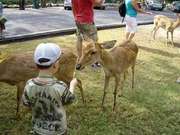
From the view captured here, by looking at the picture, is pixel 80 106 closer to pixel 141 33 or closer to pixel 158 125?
pixel 158 125

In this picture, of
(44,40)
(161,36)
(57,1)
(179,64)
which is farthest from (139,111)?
(57,1)

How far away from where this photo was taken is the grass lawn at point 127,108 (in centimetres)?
617

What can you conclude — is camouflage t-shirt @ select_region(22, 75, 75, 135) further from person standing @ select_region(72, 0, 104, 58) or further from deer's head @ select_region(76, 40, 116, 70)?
person standing @ select_region(72, 0, 104, 58)

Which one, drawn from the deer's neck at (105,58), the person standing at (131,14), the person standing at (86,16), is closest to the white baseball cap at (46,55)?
the deer's neck at (105,58)

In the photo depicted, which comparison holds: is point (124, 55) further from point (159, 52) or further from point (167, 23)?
point (167, 23)

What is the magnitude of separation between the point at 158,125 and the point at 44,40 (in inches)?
289

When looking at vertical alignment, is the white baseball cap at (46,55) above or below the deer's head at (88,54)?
above

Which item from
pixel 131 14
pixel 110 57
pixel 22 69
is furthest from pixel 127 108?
pixel 131 14

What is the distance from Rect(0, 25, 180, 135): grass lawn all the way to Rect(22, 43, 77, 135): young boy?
2177 mm

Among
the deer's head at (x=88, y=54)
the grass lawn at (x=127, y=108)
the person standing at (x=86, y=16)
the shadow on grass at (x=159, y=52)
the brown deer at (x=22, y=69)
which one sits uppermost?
the person standing at (x=86, y=16)

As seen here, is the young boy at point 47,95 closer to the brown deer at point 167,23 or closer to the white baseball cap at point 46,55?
the white baseball cap at point 46,55

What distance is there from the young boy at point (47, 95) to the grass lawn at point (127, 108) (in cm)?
218

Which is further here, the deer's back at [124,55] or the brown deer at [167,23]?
the brown deer at [167,23]

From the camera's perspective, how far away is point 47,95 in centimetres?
363
